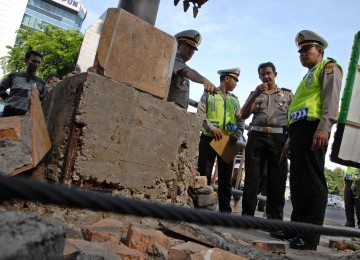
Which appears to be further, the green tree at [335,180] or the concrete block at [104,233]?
the green tree at [335,180]

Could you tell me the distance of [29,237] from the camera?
2.52ft

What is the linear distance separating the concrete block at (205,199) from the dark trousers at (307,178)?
120 cm

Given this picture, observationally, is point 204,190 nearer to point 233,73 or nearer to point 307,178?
point 307,178

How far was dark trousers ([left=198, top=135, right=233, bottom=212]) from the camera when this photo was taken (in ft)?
13.0

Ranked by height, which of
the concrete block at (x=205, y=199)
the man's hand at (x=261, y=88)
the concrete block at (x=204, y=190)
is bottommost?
the concrete block at (x=205, y=199)

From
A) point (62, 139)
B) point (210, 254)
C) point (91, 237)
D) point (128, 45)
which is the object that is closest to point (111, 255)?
point (91, 237)

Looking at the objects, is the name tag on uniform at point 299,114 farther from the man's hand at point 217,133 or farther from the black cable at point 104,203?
the black cable at point 104,203

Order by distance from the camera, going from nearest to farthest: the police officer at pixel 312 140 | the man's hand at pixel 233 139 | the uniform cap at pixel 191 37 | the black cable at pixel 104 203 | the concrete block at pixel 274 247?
the black cable at pixel 104 203 → the concrete block at pixel 274 247 → the police officer at pixel 312 140 → the uniform cap at pixel 191 37 → the man's hand at pixel 233 139

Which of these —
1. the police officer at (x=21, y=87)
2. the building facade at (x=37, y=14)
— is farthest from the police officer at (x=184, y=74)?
the building facade at (x=37, y=14)

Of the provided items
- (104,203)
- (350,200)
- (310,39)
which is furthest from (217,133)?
(350,200)

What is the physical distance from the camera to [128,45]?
246 cm

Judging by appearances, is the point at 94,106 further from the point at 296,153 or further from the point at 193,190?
the point at 193,190

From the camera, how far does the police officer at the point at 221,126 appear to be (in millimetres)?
3967

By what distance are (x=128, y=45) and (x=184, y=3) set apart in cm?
98
